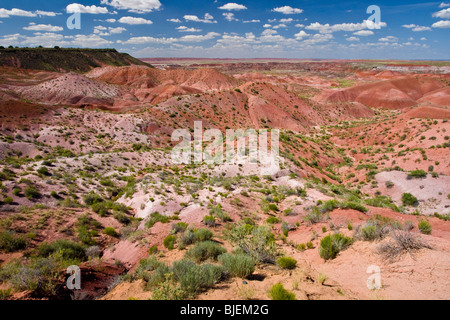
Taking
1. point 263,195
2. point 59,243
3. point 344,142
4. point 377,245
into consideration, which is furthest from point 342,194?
point 344,142

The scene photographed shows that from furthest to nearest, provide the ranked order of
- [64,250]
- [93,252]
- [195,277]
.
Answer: [93,252] < [64,250] < [195,277]

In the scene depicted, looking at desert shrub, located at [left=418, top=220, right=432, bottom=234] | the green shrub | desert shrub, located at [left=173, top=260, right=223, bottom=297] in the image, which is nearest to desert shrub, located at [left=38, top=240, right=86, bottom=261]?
the green shrub

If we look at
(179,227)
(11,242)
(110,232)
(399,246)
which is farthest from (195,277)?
(11,242)

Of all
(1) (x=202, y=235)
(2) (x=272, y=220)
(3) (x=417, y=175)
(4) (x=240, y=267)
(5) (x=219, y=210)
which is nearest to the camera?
(4) (x=240, y=267)

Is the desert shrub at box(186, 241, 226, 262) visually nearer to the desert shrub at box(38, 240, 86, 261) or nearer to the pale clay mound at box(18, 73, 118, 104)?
the desert shrub at box(38, 240, 86, 261)

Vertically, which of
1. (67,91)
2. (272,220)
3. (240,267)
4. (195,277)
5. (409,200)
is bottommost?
(409,200)

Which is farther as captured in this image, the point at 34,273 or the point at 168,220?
the point at 168,220

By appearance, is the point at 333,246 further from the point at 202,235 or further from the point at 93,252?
the point at 93,252

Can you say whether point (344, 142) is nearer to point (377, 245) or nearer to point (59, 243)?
point (377, 245)
